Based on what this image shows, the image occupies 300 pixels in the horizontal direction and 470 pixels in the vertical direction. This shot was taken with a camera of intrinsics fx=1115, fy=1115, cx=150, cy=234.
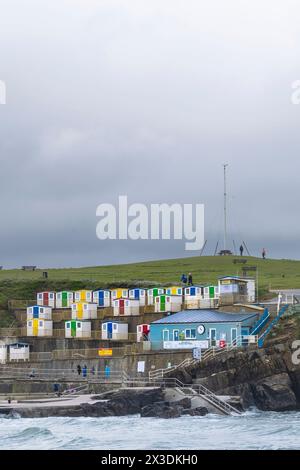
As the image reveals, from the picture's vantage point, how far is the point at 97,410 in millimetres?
85062

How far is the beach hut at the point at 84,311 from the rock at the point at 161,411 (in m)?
29.5

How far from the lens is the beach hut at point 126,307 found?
371 ft

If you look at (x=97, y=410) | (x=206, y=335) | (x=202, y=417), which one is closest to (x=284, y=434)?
(x=202, y=417)

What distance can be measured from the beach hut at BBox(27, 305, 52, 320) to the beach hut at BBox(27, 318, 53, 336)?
1.68 metres

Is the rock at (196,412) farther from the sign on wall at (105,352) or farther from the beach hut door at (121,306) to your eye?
the beach hut door at (121,306)

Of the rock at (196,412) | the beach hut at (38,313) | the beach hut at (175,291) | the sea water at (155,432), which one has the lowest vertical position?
the sea water at (155,432)

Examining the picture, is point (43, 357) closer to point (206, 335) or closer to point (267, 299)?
point (206, 335)

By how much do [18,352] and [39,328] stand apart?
463 cm

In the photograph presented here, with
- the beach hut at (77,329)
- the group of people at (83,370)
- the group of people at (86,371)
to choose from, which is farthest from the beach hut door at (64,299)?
the group of people at (86,371)

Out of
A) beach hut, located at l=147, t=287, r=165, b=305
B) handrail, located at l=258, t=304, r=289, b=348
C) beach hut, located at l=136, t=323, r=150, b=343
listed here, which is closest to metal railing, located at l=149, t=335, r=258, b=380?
handrail, located at l=258, t=304, r=289, b=348

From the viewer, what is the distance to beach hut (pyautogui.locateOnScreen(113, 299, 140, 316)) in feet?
371

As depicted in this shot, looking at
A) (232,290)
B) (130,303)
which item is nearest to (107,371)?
(130,303)

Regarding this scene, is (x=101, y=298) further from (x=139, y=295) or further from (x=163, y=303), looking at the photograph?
(x=163, y=303)

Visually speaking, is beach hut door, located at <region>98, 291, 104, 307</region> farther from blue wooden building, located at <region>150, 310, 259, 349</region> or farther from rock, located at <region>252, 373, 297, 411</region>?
rock, located at <region>252, 373, 297, 411</region>
